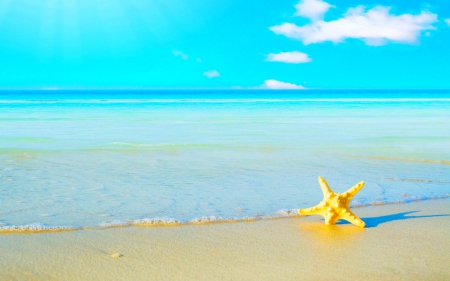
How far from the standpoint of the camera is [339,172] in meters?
7.15

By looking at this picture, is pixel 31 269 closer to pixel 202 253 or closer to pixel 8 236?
pixel 8 236

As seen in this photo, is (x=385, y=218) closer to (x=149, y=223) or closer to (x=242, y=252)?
(x=242, y=252)

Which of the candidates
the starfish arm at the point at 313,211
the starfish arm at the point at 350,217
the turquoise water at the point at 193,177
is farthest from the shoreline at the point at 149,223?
the starfish arm at the point at 350,217

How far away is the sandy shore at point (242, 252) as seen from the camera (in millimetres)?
3336

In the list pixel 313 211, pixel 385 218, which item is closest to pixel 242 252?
pixel 313 211

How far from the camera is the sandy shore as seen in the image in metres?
→ 3.34

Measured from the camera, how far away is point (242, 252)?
375 centimetres

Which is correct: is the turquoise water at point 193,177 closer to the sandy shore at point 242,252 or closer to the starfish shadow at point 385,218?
the sandy shore at point 242,252

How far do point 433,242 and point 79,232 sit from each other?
302cm

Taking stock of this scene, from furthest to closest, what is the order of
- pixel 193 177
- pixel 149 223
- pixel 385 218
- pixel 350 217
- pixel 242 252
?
pixel 193 177 → pixel 385 218 → pixel 149 223 → pixel 350 217 → pixel 242 252

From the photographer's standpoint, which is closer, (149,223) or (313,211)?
(313,211)

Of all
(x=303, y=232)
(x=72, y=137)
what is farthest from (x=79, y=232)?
(x=72, y=137)

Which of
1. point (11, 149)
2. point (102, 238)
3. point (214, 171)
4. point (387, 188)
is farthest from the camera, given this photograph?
point (11, 149)

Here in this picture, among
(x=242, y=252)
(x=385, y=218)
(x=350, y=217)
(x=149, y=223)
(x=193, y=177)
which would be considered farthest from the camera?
(x=193, y=177)
